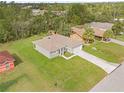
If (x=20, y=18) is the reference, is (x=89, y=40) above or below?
below

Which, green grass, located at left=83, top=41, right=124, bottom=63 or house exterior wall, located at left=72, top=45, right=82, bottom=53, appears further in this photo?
house exterior wall, located at left=72, top=45, right=82, bottom=53

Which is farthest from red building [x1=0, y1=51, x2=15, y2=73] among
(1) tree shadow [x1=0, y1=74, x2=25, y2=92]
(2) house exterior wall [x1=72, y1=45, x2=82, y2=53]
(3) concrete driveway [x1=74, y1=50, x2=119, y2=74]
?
(3) concrete driveway [x1=74, y1=50, x2=119, y2=74]

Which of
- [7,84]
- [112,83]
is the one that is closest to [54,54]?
[7,84]

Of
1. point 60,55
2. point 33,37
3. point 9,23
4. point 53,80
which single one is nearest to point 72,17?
point 33,37

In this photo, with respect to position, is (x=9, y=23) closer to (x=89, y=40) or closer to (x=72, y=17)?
(x=89, y=40)

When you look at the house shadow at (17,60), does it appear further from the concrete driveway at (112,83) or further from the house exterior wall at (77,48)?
the concrete driveway at (112,83)

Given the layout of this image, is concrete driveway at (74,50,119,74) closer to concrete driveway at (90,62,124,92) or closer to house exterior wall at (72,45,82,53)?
house exterior wall at (72,45,82,53)

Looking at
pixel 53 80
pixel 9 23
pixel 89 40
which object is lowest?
pixel 53 80

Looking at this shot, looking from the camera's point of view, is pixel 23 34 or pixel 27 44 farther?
pixel 23 34
